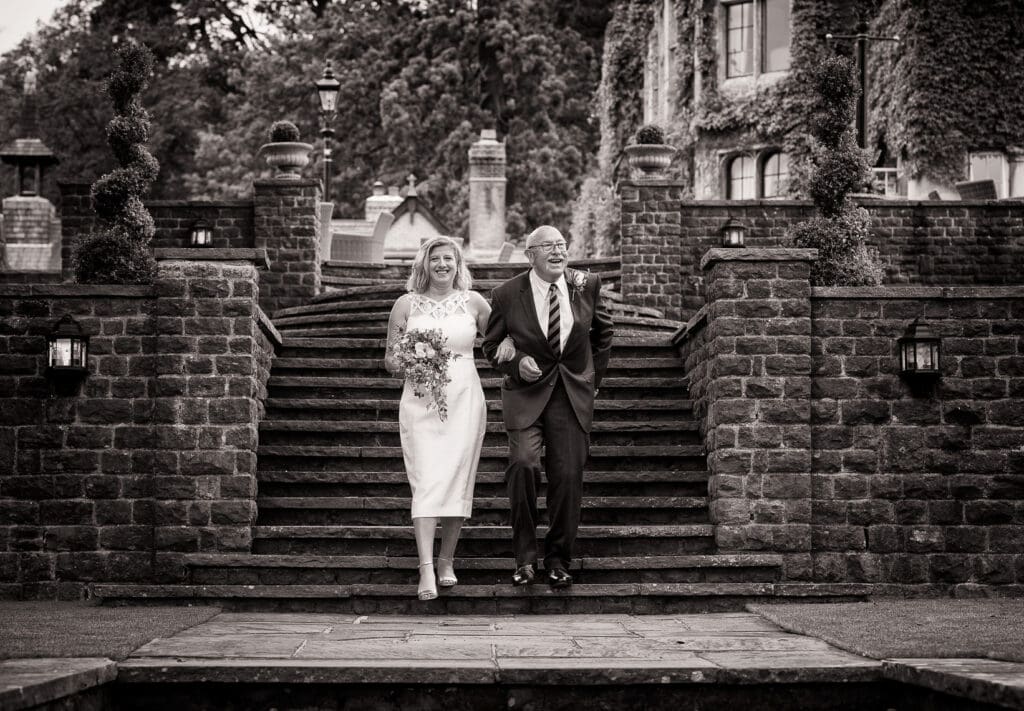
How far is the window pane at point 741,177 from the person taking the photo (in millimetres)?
28359

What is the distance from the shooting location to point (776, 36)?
1108 inches

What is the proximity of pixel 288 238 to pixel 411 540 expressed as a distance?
28.9 ft

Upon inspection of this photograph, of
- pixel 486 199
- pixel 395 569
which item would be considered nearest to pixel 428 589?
pixel 395 569

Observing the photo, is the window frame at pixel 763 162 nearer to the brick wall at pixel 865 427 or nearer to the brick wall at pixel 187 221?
the brick wall at pixel 187 221

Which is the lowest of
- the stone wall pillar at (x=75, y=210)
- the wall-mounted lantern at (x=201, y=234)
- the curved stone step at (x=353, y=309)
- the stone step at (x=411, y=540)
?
the stone step at (x=411, y=540)

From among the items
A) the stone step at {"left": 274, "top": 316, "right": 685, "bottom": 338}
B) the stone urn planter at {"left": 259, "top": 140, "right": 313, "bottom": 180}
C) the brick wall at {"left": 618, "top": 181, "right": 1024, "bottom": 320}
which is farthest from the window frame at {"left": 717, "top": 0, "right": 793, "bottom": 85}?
the stone step at {"left": 274, "top": 316, "right": 685, "bottom": 338}

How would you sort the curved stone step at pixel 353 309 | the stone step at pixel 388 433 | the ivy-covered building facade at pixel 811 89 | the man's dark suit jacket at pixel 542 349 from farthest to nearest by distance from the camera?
the ivy-covered building facade at pixel 811 89 → the curved stone step at pixel 353 309 → the stone step at pixel 388 433 → the man's dark suit jacket at pixel 542 349

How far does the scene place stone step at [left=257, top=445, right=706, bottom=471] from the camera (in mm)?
10352

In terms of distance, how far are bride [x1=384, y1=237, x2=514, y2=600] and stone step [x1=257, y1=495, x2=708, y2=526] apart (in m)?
1.00

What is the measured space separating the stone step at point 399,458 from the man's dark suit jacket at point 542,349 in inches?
65.5

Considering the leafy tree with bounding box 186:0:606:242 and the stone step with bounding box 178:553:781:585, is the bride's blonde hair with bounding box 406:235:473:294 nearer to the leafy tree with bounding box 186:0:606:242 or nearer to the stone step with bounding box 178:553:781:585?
the stone step with bounding box 178:553:781:585

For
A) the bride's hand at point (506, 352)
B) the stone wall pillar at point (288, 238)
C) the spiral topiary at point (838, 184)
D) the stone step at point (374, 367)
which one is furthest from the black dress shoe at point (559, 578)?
the stone wall pillar at point (288, 238)

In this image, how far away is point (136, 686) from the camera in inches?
251

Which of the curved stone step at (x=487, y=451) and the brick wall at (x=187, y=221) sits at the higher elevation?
the brick wall at (x=187, y=221)
